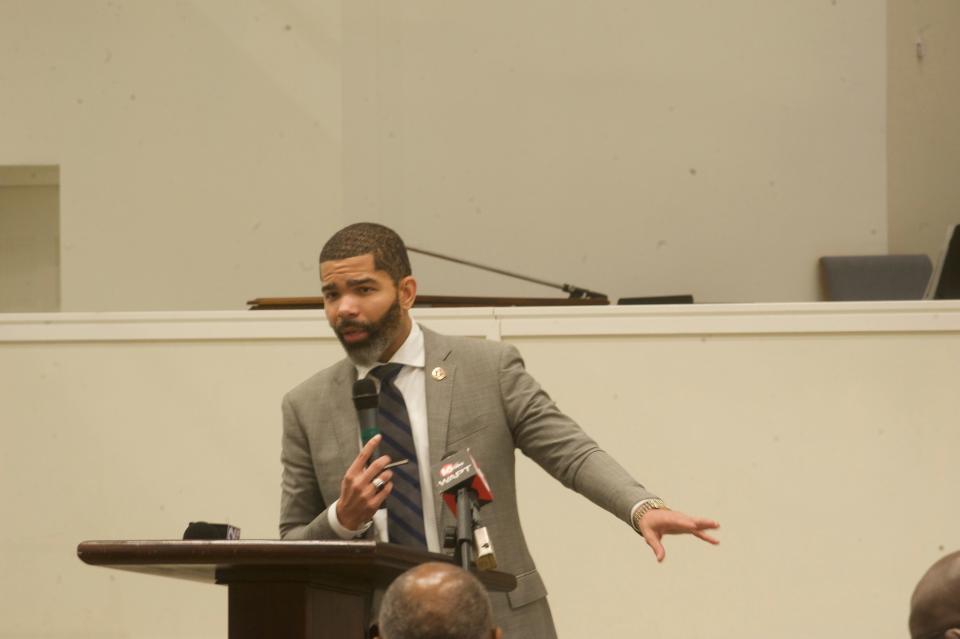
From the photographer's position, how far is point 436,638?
1271 mm

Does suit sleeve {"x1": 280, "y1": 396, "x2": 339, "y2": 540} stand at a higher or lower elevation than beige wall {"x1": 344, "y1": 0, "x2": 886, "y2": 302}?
lower

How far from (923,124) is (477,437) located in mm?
4521

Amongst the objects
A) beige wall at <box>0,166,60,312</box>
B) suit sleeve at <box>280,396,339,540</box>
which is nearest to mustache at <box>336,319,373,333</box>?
suit sleeve at <box>280,396,339,540</box>

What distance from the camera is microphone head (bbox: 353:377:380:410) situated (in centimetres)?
210

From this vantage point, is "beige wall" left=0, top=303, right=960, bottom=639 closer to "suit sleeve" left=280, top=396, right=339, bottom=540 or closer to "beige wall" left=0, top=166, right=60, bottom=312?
"suit sleeve" left=280, top=396, right=339, bottom=540

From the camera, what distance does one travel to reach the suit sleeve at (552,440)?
2266mm

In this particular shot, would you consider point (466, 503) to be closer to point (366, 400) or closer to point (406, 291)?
point (366, 400)

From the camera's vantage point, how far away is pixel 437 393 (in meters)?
2.37

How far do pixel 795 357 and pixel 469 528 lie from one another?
199 centimetres

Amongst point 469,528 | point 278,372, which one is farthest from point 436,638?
point 278,372

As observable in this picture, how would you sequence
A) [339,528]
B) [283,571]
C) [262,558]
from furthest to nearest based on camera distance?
[339,528] → [283,571] → [262,558]

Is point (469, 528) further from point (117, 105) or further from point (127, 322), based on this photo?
point (117, 105)

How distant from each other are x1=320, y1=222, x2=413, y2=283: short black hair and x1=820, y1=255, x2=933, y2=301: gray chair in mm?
3689

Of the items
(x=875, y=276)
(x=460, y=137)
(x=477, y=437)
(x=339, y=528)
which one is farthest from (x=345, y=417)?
(x=875, y=276)
